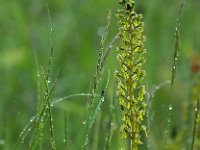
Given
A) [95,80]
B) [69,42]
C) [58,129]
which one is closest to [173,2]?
[69,42]

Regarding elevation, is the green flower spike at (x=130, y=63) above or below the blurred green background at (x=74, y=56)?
below

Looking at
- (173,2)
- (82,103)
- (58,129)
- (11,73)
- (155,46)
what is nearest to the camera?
(58,129)

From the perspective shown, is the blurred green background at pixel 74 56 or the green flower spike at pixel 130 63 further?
the blurred green background at pixel 74 56

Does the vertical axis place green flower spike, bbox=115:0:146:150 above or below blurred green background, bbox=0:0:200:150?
below

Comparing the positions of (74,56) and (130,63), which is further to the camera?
(74,56)

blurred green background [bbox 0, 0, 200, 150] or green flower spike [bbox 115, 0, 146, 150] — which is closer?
green flower spike [bbox 115, 0, 146, 150]

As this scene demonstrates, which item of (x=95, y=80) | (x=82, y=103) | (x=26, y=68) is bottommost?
(x=95, y=80)

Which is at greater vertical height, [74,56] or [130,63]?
[74,56]

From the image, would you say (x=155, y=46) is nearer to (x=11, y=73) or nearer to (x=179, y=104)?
(x=179, y=104)
